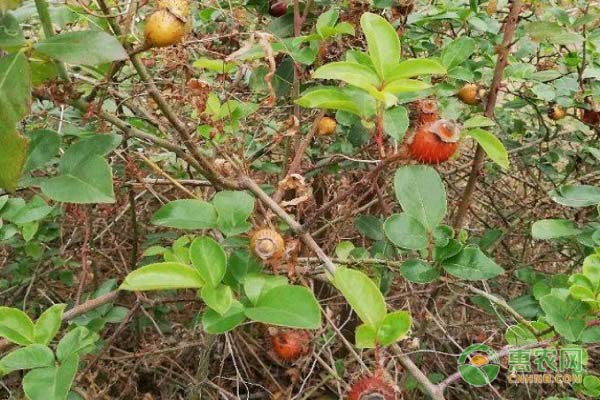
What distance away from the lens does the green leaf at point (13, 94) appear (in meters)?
0.69

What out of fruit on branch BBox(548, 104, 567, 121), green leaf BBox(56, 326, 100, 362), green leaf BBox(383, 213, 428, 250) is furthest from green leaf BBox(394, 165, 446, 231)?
fruit on branch BBox(548, 104, 567, 121)

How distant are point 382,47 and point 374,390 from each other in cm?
49

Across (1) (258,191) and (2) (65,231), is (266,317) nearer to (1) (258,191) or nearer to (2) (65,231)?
(1) (258,191)

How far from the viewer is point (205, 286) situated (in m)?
0.82

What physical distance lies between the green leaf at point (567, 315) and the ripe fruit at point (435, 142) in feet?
0.92

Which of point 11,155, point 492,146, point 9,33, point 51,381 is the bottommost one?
point 51,381

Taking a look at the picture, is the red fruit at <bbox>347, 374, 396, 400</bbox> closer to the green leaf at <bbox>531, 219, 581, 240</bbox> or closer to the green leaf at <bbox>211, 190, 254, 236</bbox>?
the green leaf at <bbox>211, 190, 254, 236</bbox>

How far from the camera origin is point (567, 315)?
35.4 inches

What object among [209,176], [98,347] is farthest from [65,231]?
[209,176]

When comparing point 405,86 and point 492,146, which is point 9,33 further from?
point 492,146

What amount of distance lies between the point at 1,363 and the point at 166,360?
81 cm

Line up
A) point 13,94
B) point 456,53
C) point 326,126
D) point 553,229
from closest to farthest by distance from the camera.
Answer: point 13,94 → point 553,229 → point 456,53 → point 326,126

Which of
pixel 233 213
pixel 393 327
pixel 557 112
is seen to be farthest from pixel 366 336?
pixel 557 112

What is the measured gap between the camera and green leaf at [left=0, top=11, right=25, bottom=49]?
27.4 inches
